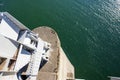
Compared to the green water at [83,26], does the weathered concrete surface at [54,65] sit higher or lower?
lower

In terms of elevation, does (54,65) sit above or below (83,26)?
below

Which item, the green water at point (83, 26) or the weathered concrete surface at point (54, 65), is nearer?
the weathered concrete surface at point (54, 65)

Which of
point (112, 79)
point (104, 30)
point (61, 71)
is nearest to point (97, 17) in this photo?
point (104, 30)

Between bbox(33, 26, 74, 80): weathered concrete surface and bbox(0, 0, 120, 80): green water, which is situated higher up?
bbox(0, 0, 120, 80): green water

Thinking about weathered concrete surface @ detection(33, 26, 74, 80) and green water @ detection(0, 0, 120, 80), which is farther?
green water @ detection(0, 0, 120, 80)

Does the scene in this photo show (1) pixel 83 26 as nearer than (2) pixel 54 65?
No
